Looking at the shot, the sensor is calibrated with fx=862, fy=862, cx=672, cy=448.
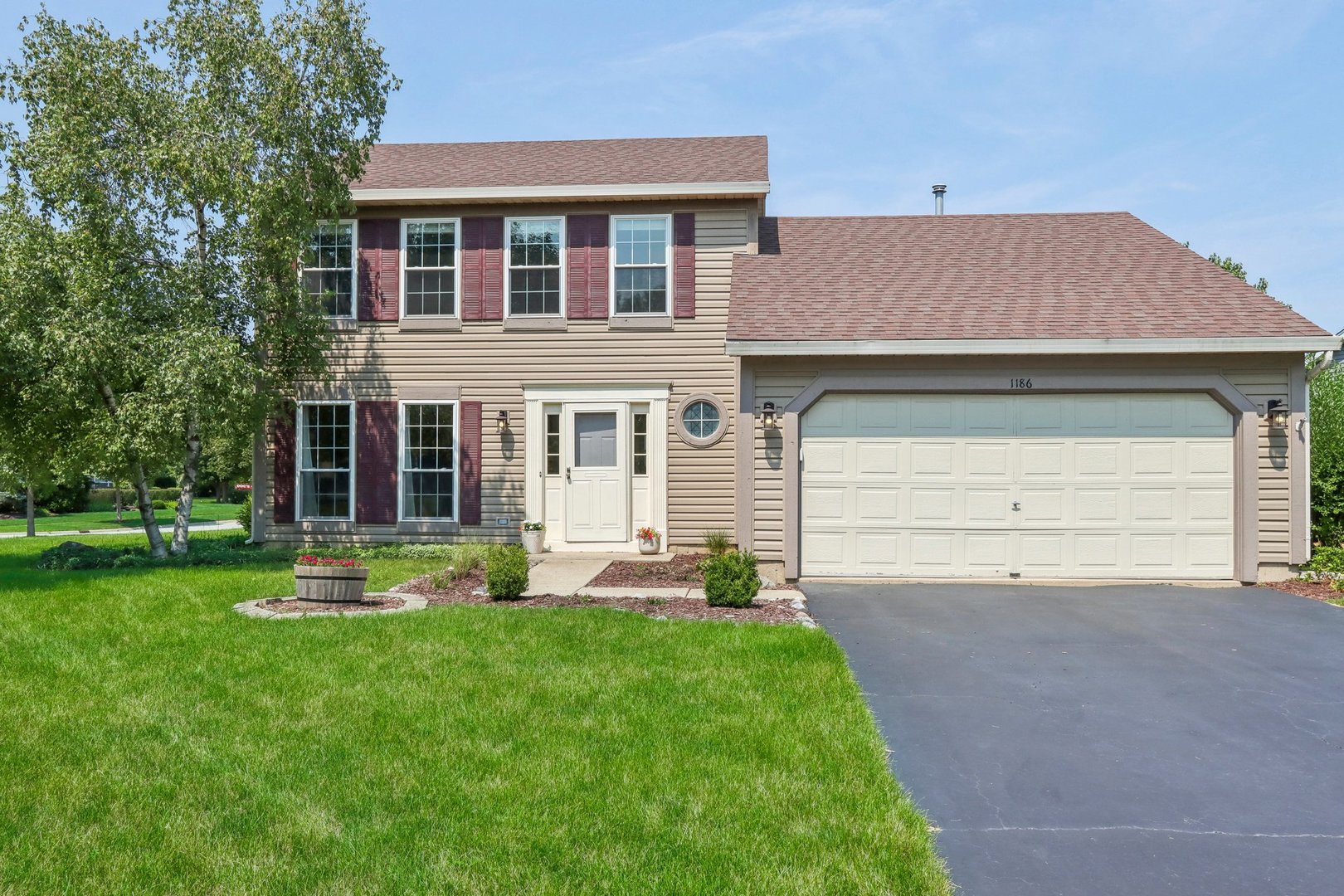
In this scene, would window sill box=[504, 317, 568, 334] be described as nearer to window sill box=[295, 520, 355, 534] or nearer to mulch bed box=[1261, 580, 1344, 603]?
window sill box=[295, 520, 355, 534]

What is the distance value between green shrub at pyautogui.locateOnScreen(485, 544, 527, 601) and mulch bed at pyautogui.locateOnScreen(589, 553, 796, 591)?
109 cm

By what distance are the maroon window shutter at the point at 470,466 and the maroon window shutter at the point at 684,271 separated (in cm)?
329

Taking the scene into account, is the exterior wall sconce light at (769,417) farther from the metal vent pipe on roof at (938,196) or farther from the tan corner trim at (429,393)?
the metal vent pipe on roof at (938,196)

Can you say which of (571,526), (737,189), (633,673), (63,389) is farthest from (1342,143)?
(63,389)

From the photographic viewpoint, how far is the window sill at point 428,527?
1270 cm

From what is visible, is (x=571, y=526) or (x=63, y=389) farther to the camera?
(x=571, y=526)

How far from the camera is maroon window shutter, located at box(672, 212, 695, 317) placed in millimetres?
12469

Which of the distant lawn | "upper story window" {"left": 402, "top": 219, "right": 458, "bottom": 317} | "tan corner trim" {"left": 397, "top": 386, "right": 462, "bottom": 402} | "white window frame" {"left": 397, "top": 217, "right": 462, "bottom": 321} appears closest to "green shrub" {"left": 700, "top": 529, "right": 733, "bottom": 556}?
→ "tan corner trim" {"left": 397, "top": 386, "right": 462, "bottom": 402}

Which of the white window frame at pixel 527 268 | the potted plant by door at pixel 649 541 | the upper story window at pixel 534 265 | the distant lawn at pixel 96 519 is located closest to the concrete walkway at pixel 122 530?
the distant lawn at pixel 96 519

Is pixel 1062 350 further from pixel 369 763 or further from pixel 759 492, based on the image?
pixel 369 763

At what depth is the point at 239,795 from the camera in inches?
140

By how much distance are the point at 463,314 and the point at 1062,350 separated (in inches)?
319

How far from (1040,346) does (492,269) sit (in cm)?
760

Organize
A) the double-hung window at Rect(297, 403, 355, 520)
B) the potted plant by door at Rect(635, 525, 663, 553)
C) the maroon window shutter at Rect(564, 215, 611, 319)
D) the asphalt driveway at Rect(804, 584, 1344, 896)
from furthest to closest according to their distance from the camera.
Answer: the double-hung window at Rect(297, 403, 355, 520)
the maroon window shutter at Rect(564, 215, 611, 319)
the potted plant by door at Rect(635, 525, 663, 553)
the asphalt driveway at Rect(804, 584, 1344, 896)
